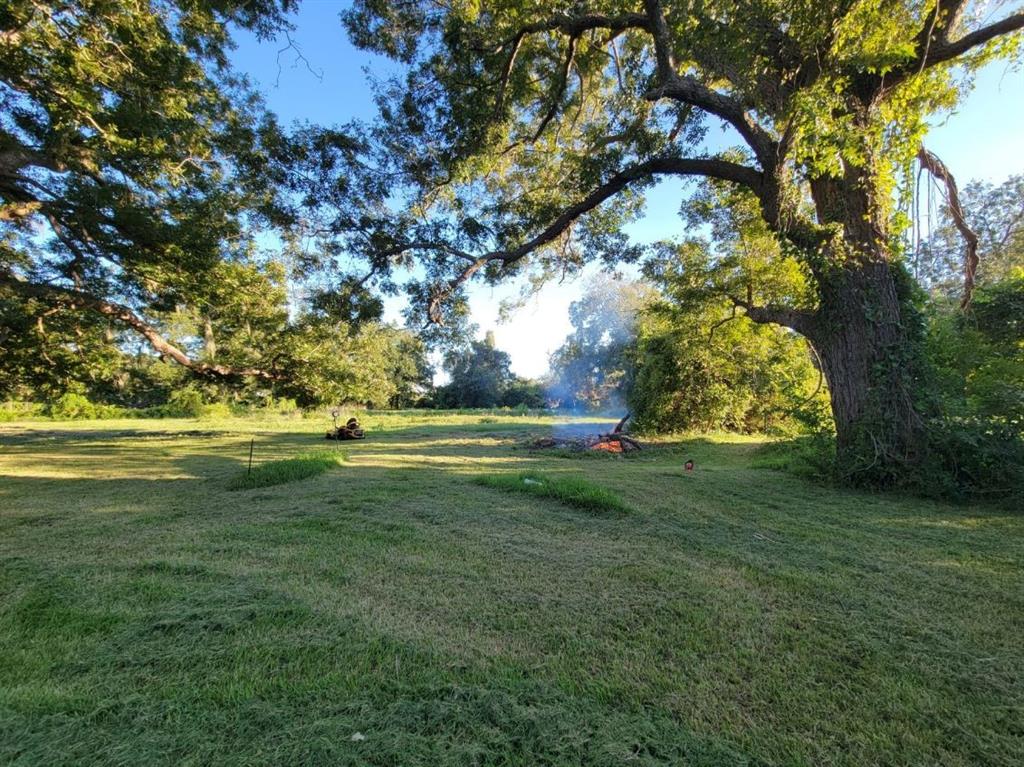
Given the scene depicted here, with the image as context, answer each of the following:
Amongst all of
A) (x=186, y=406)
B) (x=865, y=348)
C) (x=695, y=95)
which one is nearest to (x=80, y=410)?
(x=186, y=406)

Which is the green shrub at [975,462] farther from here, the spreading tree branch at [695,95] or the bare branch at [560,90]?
the bare branch at [560,90]

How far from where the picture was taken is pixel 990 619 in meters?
2.02

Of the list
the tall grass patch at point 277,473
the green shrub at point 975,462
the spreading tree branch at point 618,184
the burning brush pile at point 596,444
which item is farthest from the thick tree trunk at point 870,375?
the tall grass patch at point 277,473

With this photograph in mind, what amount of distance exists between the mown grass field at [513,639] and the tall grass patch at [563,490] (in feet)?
0.75

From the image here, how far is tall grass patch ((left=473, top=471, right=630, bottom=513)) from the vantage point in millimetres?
4078

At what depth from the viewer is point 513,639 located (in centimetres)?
186

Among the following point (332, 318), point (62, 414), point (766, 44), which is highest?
point (766, 44)

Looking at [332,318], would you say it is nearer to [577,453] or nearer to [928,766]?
[577,453]

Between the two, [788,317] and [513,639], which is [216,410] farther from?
[513,639]

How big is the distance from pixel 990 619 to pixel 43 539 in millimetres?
5983

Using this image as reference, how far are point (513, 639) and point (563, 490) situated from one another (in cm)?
265

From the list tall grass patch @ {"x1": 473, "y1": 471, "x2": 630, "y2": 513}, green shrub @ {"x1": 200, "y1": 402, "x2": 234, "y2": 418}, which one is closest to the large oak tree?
tall grass patch @ {"x1": 473, "y1": 471, "x2": 630, "y2": 513}

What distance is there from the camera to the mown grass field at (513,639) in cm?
130

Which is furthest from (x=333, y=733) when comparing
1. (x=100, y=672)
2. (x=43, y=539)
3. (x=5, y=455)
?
(x=5, y=455)
